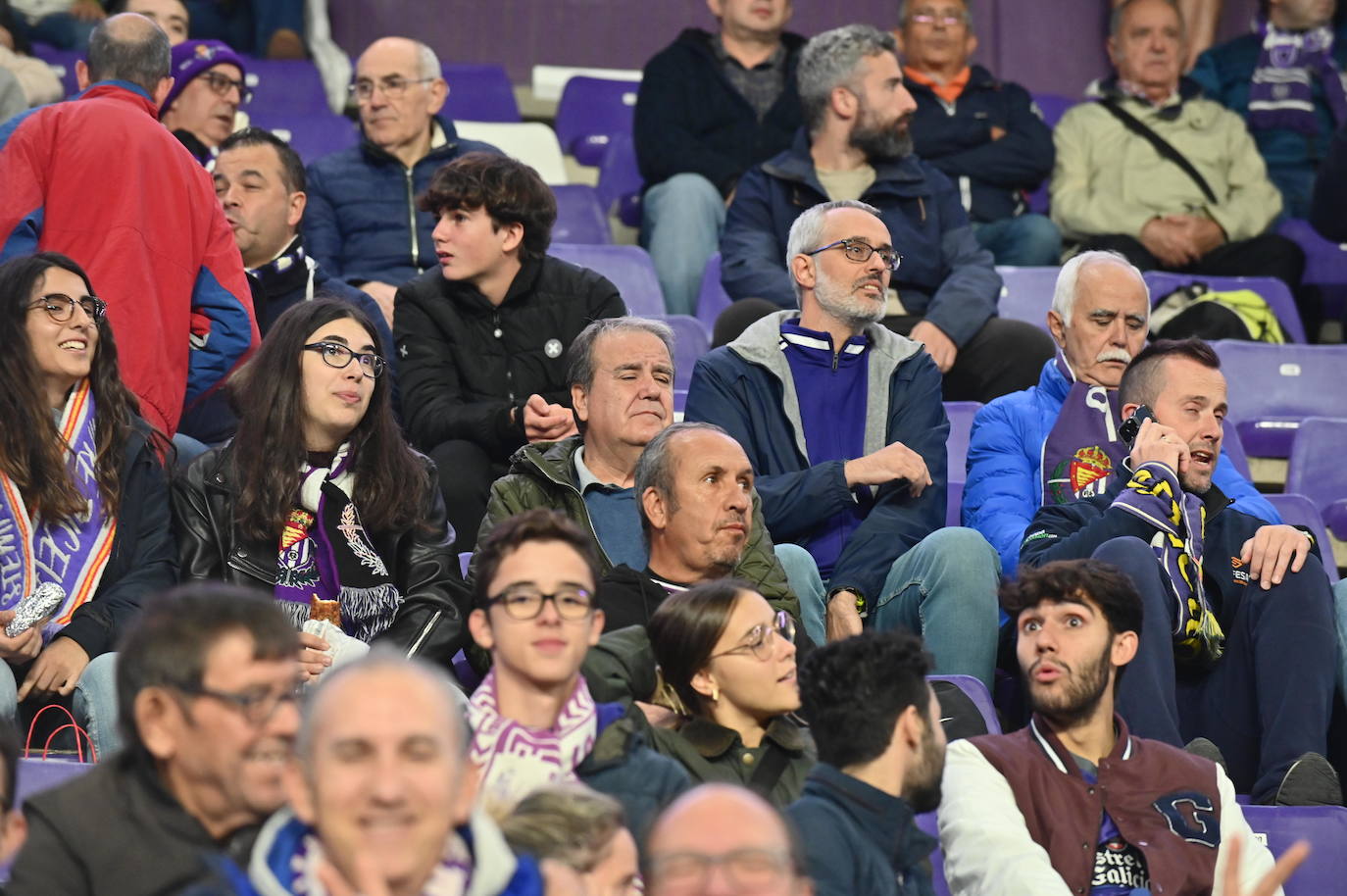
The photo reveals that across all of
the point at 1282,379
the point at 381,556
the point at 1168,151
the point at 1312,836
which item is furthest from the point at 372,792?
the point at 1168,151

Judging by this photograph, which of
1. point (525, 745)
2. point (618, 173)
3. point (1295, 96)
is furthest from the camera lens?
point (1295, 96)

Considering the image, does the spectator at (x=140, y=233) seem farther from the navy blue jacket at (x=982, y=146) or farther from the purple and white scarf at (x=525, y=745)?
the navy blue jacket at (x=982, y=146)

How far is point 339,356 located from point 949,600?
1.22 meters

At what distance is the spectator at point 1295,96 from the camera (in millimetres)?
6801

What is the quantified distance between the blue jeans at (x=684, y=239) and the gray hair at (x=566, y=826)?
3459 mm

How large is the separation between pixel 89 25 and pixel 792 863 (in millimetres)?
5195

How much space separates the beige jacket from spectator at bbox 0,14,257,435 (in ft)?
10.1

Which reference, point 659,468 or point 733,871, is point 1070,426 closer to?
point 659,468

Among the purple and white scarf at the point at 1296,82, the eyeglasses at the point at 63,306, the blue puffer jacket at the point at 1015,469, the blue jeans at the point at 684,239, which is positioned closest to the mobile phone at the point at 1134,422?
the blue puffer jacket at the point at 1015,469

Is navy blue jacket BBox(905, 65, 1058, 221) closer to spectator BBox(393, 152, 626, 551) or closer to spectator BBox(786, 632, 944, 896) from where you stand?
spectator BBox(393, 152, 626, 551)

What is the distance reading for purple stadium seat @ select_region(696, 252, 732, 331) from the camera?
5637 mm

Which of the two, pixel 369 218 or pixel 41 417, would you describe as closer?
pixel 41 417

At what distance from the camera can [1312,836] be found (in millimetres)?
3486

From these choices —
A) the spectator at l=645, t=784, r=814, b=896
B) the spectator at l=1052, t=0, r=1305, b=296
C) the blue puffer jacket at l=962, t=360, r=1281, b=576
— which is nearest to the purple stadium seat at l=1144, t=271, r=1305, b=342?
the spectator at l=1052, t=0, r=1305, b=296
